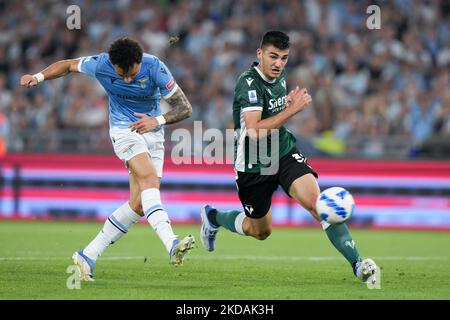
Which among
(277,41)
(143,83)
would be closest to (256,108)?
(277,41)

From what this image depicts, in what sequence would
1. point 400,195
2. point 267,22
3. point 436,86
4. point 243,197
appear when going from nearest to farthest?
point 243,197
point 400,195
point 436,86
point 267,22

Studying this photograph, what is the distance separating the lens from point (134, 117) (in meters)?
10.1

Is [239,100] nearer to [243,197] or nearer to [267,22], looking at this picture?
[243,197]

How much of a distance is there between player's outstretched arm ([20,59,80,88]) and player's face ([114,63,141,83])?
0.67 m

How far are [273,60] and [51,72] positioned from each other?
7.56 feet

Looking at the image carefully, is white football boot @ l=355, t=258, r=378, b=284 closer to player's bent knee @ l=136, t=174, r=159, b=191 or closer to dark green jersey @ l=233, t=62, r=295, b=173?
dark green jersey @ l=233, t=62, r=295, b=173

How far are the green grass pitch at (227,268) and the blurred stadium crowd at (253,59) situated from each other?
9.25ft

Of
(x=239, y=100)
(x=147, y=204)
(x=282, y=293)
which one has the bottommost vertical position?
→ (x=282, y=293)

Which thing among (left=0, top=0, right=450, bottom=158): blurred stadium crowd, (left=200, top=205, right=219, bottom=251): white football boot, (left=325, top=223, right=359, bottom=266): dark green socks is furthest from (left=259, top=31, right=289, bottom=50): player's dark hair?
(left=0, top=0, right=450, bottom=158): blurred stadium crowd

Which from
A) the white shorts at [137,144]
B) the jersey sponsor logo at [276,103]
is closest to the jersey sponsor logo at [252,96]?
the jersey sponsor logo at [276,103]

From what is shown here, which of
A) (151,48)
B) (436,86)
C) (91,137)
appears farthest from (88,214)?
(436,86)

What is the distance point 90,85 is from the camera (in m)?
19.6

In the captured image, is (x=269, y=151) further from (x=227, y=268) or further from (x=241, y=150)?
(x=227, y=268)

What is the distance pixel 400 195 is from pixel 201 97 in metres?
4.62
